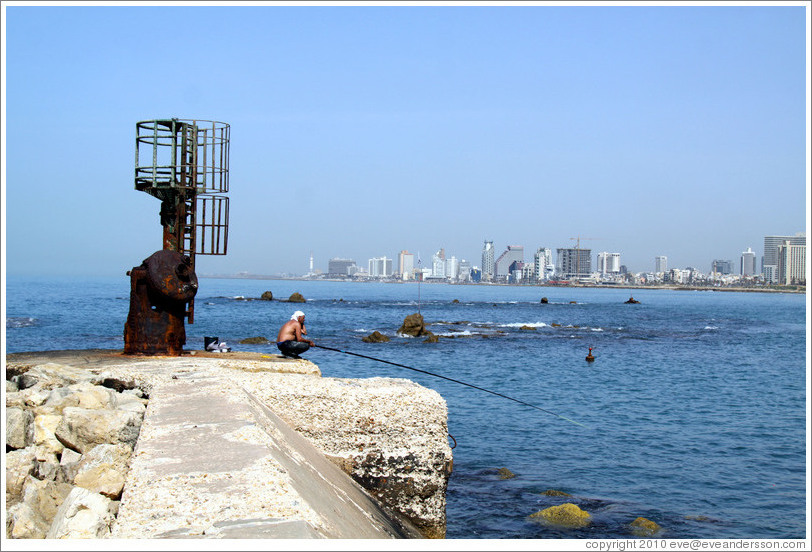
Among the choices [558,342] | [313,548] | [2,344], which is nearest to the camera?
[313,548]

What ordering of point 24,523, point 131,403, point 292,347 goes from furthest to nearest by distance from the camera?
1. point 292,347
2. point 131,403
3. point 24,523

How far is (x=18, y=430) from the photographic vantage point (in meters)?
5.43

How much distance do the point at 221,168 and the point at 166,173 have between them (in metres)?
0.80

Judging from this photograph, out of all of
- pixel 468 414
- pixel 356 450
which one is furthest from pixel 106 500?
pixel 468 414

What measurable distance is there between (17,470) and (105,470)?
2.11 feet

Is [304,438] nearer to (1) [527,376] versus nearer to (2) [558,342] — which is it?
(1) [527,376]

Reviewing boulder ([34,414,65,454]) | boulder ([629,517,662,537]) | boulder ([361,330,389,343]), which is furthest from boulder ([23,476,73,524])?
boulder ([361,330,389,343])

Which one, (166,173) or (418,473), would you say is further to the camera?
(166,173)

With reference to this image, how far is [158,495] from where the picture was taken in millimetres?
3691

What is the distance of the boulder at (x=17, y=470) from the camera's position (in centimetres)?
478

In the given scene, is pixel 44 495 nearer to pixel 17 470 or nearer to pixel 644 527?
pixel 17 470

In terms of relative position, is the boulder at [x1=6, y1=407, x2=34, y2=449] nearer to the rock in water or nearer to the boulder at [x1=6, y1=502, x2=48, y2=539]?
the boulder at [x1=6, y1=502, x2=48, y2=539]

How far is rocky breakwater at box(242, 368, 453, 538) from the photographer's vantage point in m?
6.41

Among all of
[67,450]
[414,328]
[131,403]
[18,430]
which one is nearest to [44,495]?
[67,450]
